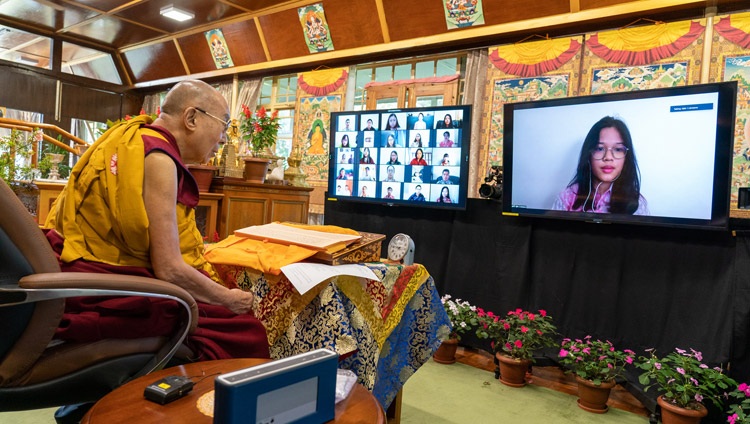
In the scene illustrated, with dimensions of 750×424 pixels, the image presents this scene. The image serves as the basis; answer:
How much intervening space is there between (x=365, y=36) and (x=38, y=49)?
6338 millimetres

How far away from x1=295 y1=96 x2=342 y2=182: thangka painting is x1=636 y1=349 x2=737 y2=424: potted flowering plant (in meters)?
4.19

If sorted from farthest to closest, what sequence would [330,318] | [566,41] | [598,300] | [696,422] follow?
[566,41], [598,300], [696,422], [330,318]

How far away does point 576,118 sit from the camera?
3.15 metres

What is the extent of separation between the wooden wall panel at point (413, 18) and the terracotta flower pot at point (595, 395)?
3568mm

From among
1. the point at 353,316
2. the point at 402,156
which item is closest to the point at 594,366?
the point at 353,316

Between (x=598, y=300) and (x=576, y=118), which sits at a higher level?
(x=576, y=118)

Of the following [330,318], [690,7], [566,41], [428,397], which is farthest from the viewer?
[566,41]

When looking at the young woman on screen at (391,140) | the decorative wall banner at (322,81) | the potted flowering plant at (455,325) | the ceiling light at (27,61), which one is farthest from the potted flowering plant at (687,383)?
the ceiling light at (27,61)

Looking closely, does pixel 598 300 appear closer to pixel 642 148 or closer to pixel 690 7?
pixel 642 148

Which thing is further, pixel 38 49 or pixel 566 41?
pixel 38 49

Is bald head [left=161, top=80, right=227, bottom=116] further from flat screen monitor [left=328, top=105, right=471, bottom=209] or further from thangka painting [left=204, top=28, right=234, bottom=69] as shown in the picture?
thangka painting [left=204, top=28, right=234, bottom=69]

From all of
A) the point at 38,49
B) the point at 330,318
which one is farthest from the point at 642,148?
the point at 38,49

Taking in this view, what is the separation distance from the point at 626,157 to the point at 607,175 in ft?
0.50

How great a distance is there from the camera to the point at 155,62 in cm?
810
